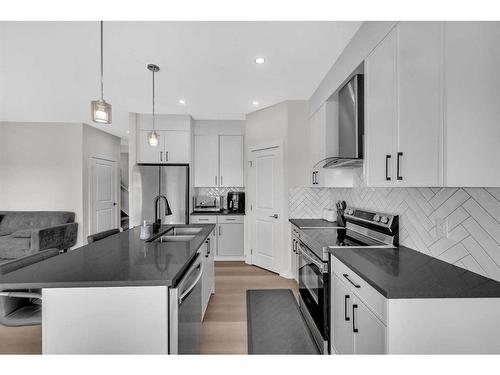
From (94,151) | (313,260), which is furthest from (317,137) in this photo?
(94,151)

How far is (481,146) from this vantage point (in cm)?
108

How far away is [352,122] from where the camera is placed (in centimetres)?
212

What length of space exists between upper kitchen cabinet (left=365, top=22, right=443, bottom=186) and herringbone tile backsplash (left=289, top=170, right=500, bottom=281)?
0.33 meters

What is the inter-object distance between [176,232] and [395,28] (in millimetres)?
2510

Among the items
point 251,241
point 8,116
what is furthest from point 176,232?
point 8,116

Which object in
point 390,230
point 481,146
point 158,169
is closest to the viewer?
point 481,146

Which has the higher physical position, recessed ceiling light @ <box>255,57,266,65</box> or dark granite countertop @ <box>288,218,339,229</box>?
recessed ceiling light @ <box>255,57,266,65</box>

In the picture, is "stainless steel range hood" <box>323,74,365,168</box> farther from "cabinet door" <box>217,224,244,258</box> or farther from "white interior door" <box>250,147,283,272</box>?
"cabinet door" <box>217,224,244,258</box>

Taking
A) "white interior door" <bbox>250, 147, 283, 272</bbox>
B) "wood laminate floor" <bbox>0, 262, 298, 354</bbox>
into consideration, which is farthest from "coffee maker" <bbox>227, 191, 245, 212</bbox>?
"wood laminate floor" <bbox>0, 262, 298, 354</bbox>

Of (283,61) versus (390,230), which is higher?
(283,61)

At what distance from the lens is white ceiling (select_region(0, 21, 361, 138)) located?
6.59 feet

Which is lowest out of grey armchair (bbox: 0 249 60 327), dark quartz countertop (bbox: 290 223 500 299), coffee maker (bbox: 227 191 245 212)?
grey armchair (bbox: 0 249 60 327)

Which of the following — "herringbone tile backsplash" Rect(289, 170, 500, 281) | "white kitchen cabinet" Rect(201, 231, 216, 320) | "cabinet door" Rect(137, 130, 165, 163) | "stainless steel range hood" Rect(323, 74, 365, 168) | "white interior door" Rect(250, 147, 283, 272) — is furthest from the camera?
"cabinet door" Rect(137, 130, 165, 163)
